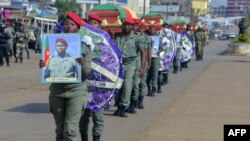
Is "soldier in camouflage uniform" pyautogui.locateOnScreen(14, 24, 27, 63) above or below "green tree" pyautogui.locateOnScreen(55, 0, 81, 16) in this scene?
below

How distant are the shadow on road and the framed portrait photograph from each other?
527cm

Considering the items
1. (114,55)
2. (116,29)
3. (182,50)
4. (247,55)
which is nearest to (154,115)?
(116,29)

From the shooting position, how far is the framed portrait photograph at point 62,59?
24.5 feet

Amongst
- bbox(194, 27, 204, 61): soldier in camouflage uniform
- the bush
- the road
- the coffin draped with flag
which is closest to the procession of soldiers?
the coffin draped with flag

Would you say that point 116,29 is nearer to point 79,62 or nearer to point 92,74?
point 92,74

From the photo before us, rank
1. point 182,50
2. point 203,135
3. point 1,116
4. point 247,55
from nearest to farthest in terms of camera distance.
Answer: point 203,135 < point 1,116 < point 182,50 < point 247,55

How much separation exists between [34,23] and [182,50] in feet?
71.4

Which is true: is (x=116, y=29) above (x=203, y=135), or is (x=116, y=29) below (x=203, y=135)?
above

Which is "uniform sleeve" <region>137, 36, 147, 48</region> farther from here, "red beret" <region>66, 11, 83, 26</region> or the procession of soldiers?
"red beret" <region>66, 11, 83, 26</region>

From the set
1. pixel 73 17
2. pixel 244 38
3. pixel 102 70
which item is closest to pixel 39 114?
pixel 102 70

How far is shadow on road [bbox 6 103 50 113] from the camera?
42.0 feet

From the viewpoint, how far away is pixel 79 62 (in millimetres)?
7508

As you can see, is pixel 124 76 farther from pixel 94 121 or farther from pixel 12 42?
pixel 12 42

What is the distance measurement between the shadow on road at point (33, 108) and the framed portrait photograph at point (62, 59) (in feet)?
17.3
